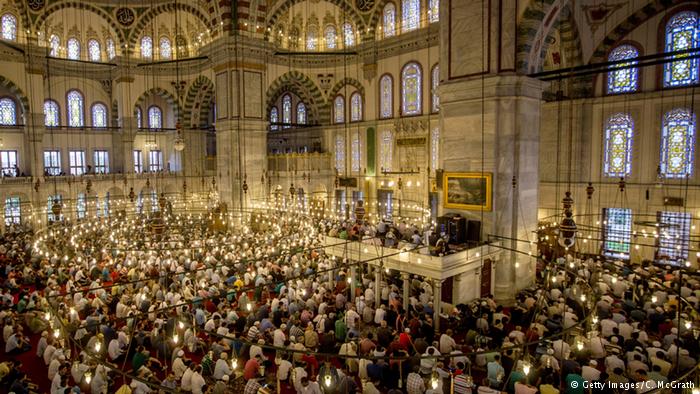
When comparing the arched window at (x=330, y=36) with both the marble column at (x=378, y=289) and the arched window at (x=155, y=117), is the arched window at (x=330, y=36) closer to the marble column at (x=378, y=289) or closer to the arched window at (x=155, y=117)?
the arched window at (x=155, y=117)

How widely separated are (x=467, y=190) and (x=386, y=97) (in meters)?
11.2

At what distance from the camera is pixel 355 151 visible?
23.3 m

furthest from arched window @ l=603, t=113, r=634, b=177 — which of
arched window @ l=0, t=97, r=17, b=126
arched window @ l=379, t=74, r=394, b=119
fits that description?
arched window @ l=0, t=97, r=17, b=126

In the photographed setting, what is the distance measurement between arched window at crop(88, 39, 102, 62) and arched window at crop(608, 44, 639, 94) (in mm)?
25089

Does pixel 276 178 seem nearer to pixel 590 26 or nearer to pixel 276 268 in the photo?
pixel 276 268

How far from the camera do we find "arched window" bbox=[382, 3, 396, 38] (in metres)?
21.0

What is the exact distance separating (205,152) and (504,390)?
77.7ft

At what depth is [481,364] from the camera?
26.2 feet

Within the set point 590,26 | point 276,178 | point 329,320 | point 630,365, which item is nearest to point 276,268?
point 329,320

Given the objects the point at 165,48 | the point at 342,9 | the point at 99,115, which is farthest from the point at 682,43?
the point at 99,115

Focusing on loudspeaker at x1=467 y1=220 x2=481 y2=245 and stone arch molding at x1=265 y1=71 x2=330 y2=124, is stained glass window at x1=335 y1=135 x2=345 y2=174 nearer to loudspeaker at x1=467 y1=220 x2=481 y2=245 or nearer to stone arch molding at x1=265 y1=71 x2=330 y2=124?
stone arch molding at x1=265 y1=71 x2=330 y2=124

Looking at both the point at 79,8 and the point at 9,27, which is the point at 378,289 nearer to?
the point at 9,27

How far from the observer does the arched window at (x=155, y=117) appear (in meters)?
28.3

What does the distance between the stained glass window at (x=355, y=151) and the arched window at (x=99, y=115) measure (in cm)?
1497
